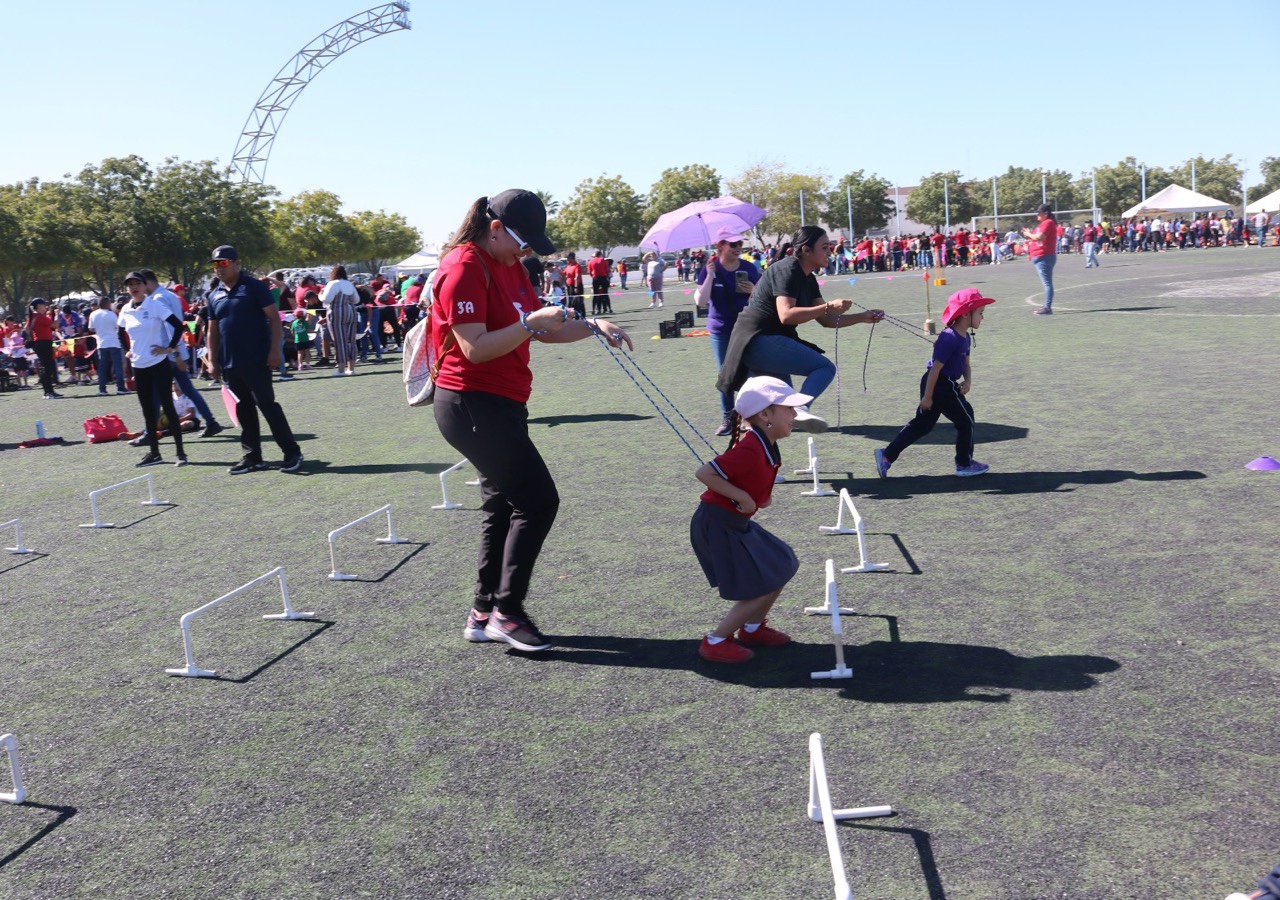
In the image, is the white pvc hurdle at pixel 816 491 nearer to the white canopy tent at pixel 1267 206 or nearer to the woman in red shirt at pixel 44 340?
the woman in red shirt at pixel 44 340

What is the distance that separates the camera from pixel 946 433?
399 inches

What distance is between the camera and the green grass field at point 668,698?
11.2ft

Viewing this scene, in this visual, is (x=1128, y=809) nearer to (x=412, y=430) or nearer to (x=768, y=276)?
(x=768, y=276)

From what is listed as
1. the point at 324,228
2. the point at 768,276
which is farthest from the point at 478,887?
the point at 324,228

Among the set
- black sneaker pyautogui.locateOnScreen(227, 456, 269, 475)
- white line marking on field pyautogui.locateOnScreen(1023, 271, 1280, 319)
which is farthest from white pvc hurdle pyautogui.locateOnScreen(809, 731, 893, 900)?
white line marking on field pyautogui.locateOnScreen(1023, 271, 1280, 319)

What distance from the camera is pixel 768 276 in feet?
27.1

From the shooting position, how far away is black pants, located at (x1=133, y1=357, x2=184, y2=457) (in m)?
11.4

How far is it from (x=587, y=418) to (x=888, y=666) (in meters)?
8.27

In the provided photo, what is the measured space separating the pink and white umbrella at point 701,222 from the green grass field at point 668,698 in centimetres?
970

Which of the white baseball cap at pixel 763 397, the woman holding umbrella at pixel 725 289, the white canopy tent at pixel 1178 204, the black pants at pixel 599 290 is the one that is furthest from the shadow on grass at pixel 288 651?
the white canopy tent at pixel 1178 204

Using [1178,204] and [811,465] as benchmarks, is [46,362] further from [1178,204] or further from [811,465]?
[1178,204]

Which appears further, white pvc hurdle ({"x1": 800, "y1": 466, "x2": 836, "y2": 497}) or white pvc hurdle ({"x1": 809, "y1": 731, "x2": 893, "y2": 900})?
white pvc hurdle ({"x1": 800, "y1": 466, "x2": 836, "y2": 497})

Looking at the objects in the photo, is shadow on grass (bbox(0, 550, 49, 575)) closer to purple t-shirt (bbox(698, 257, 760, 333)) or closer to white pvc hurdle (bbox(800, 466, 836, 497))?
white pvc hurdle (bbox(800, 466, 836, 497))

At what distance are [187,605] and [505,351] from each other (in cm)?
294
